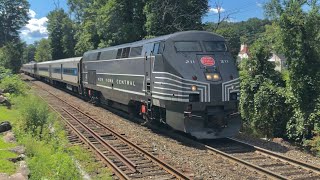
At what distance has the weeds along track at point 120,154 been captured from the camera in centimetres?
1035

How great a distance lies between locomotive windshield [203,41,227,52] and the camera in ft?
47.9

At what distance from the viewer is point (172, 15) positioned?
35.2 m

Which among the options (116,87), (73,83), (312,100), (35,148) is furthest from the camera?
(73,83)

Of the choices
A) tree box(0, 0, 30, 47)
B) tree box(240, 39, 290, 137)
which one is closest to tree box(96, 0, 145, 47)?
tree box(240, 39, 290, 137)

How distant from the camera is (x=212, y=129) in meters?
13.5

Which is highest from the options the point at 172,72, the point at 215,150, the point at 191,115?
the point at 172,72

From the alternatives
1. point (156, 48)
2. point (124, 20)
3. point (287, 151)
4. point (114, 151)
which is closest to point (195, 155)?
point (114, 151)

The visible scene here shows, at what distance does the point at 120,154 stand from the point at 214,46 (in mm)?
5559

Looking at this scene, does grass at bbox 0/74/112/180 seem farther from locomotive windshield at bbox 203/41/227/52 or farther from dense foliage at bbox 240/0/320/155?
dense foliage at bbox 240/0/320/155

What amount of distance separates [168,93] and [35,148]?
16.2 ft

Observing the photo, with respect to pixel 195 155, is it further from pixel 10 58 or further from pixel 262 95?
pixel 10 58

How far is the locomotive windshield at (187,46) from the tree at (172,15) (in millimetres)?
19721

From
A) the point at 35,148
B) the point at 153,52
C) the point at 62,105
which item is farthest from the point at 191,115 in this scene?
the point at 62,105

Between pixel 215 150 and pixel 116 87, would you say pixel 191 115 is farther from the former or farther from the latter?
pixel 116 87
